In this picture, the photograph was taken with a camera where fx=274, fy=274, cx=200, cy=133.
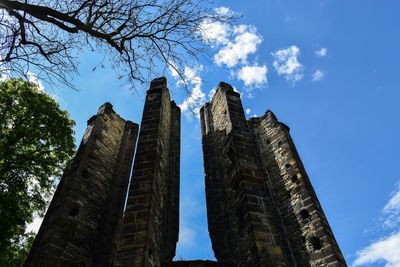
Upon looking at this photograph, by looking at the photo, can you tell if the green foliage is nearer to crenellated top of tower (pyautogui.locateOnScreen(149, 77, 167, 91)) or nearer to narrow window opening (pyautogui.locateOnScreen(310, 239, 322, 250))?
crenellated top of tower (pyautogui.locateOnScreen(149, 77, 167, 91))

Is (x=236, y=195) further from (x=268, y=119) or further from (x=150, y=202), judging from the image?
(x=268, y=119)

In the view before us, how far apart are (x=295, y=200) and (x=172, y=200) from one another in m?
3.88

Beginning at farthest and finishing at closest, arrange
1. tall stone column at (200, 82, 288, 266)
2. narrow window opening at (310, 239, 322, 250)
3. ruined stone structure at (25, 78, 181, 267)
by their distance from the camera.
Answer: narrow window opening at (310, 239, 322, 250)
ruined stone structure at (25, 78, 181, 267)
tall stone column at (200, 82, 288, 266)

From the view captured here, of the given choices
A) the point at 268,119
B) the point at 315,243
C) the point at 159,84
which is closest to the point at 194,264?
the point at 315,243

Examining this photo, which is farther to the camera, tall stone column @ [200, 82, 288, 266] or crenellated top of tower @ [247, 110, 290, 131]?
crenellated top of tower @ [247, 110, 290, 131]

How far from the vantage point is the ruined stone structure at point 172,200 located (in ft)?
15.8

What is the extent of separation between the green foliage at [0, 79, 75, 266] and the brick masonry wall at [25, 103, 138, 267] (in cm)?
144

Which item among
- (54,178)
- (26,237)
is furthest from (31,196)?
(26,237)

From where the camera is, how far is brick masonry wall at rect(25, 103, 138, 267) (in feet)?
22.4

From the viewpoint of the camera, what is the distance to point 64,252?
6.71 meters

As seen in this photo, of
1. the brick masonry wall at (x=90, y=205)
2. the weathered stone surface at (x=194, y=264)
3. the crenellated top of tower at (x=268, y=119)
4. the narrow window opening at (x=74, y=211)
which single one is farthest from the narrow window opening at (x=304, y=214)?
the narrow window opening at (x=74, y=211)

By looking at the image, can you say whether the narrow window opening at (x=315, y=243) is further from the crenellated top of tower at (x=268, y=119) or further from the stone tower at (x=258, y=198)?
the crenellated top of tower at (x=268, y=119)

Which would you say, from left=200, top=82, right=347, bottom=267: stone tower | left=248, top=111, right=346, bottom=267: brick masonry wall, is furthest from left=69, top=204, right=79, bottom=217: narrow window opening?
left=248, top=111, right=346, bottom=267: brick masonry wall

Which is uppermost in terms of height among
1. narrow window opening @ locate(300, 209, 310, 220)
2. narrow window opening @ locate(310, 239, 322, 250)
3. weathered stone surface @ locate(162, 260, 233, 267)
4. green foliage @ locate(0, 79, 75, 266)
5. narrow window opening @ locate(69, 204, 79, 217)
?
green foliage @ locate(0, 79, 75, 266)
